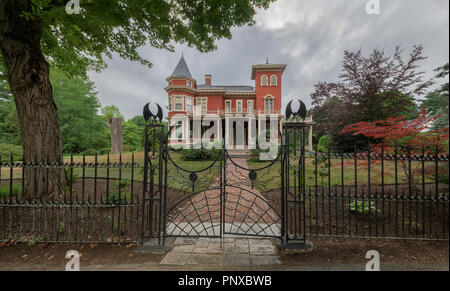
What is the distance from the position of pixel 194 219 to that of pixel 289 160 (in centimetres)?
250

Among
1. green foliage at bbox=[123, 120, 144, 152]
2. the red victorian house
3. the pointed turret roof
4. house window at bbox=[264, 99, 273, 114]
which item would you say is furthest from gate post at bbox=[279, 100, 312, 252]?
green foliage at bbox=[123, 120, 144, 152]

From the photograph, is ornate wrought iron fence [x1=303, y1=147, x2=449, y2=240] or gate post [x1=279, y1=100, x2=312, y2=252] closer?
ornate wrought iron fence [x1=303, y1=147, x2=449, y2=240]

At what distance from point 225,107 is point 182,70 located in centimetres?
712

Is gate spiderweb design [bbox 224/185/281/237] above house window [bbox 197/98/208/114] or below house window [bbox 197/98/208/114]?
below

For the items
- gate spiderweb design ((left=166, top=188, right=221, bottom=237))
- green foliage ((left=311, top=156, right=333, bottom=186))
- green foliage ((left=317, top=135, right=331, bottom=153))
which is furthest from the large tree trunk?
green foliage ((left=317, top=135, right=331, bottom=153))

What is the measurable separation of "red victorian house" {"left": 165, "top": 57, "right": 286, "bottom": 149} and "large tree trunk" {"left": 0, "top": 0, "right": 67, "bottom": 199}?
15329 millimetres

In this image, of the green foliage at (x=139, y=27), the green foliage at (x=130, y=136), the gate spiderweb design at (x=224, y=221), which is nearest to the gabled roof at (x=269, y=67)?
the green foliage at (x=139, y=27)

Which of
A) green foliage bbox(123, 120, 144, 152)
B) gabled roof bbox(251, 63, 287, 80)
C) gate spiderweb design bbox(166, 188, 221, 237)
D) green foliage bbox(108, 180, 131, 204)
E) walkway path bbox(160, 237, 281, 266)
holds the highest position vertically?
gabled roof bbox(251, 63, 287, 80)

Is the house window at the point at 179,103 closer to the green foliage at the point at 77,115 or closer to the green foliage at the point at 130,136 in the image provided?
the green foliage at the point at 77,115

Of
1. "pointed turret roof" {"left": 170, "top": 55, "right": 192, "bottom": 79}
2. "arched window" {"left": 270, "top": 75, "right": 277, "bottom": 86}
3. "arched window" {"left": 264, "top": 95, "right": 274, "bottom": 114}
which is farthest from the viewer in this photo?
"pointed turret roof" {"left": 170, "top": 55, "right": 192, "bottom": 79}

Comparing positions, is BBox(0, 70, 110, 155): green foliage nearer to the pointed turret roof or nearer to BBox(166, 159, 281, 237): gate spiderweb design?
the pointed turret roof

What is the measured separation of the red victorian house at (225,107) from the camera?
19.7 m

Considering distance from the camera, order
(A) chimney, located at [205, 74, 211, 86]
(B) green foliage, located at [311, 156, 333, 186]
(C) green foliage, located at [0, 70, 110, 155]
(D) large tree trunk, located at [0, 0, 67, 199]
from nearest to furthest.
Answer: (B) green foliage, located at [311, 156, 333, 186] → (D) large tree trunk, located at [0, 0, 67, 199] → (C) green foliage, located at [0, 70, 110, 155] → (A) chimney, located at [205, 74, 211, 86]

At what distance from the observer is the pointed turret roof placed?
69.1 feet
